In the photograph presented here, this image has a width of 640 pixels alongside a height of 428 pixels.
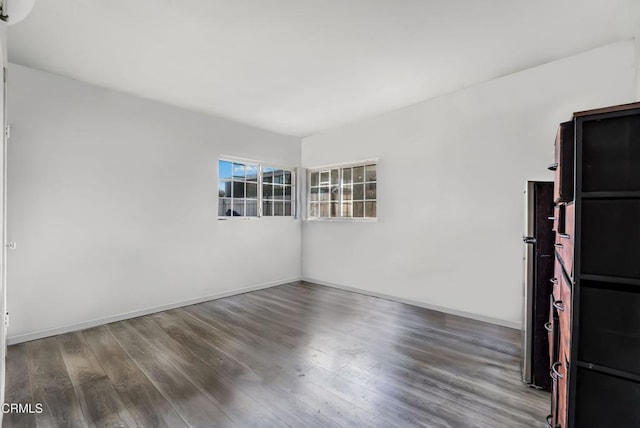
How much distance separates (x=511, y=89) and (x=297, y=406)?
12.1ft

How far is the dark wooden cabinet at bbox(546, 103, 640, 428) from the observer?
0.96m

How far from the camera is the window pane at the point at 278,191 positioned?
217 inches

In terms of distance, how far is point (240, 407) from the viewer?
1.97 metres

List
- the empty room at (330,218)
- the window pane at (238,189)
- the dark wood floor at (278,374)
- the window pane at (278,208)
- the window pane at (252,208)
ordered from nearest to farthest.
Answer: the empty room at (330,218) < the dark wood floor at (278,374) < the window pane at (238,189) < the window pane at (252,208) < the window pane at (278,208)

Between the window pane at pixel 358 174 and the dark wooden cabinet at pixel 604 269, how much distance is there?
3.88 metres

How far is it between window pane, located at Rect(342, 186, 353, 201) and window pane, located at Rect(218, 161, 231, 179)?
6.29 ft

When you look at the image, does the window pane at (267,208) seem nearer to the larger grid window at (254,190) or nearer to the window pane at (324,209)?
the larger grid window at (254,190)

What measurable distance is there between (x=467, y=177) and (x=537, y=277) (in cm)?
179

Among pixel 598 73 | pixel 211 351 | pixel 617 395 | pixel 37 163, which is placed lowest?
pixel 211 351

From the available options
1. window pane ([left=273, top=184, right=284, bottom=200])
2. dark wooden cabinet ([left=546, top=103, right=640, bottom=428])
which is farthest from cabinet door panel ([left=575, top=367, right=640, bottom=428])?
window pane ([left=273, top=184, right=284, bottom=200])

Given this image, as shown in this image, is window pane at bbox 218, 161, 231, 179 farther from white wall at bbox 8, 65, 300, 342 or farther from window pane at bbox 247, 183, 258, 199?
window pane at bbox 247, 183, 258, 199

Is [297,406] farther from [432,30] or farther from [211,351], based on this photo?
[432,30]

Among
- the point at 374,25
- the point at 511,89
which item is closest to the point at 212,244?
the point at 374,25

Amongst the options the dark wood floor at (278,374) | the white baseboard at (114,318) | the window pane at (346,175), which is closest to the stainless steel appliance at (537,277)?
the dark wood floor at (278,374)
